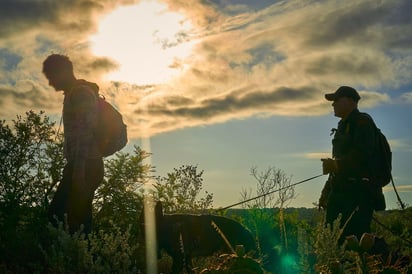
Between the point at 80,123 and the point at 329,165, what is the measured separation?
9.11 feet

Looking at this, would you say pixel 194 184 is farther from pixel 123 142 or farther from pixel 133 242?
pixel 123 142

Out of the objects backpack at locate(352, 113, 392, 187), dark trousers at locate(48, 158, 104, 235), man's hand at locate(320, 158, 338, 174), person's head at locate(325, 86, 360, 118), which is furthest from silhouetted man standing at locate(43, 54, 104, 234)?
backpack at locate(352, 113, 392, 187)

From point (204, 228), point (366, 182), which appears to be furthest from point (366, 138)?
point (204, 228)

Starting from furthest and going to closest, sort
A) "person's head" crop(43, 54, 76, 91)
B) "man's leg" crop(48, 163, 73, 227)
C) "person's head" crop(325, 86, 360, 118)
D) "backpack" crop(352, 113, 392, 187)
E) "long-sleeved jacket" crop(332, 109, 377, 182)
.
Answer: "person's head" crop(325, 86, 360, 118) < "backpack" crop(352, 113, 392, 187) < "long-sleeved jacket" crop(332, 109, 377, 182) < "person's head" crop(43, 54, 76, 91) < "man's leg" crop(48, 163, 73, 227)

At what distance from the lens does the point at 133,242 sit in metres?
8.89

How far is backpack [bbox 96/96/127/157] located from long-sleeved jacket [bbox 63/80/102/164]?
93 mm

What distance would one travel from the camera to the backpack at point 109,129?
6395 millimetres

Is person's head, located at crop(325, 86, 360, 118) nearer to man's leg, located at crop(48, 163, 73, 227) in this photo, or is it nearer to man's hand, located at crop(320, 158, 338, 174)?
man's hand, located at crop(320, 158, 338, 174)

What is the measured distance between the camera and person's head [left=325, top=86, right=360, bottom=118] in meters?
6.89

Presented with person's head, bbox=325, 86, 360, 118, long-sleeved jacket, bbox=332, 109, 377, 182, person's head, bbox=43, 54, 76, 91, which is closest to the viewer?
person's head, bbox=43, 54, 76, 91

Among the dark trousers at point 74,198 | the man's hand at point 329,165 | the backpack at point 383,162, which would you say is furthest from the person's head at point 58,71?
the backpack at point 383,162

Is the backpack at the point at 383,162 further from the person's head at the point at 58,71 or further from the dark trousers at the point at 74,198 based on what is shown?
the person's head at the point at 58,71

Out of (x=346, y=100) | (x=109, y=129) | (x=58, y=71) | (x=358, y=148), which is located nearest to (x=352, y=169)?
(x=358, y=148)

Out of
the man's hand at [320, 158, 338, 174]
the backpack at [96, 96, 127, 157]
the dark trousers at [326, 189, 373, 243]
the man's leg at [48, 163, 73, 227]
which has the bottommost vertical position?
the dark trousers at [326, 189, 373, 243]
